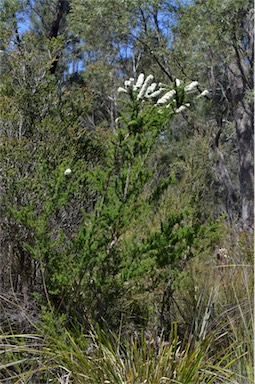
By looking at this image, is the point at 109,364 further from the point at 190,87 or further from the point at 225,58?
the point at 225,58

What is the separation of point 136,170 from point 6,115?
1184 millimetres

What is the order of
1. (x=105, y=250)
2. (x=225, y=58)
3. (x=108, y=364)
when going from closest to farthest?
(x=108, y=364) → (x=105, y=250) → (x=225, y=58)

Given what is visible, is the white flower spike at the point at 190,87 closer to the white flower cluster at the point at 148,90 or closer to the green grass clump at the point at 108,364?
the white flower cluster at the point at 148,90

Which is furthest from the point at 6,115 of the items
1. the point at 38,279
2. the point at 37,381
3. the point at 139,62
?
the point at 139,62

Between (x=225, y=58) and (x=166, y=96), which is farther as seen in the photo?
(x=225, y=58)

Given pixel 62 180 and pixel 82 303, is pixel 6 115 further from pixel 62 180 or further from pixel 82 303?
pixel 82 303

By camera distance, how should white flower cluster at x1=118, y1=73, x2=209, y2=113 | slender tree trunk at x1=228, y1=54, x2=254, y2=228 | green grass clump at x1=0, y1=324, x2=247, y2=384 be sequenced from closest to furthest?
green grass clump at x1=0, y1=324, x2=247, y2=384 → white flower cluster at x1=118, y1=73, x2=209, y2=113 → slender tree trunk at x1=228, y1=54, x2=254, y2=228

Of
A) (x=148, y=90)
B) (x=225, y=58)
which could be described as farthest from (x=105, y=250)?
(x=225, y=58)

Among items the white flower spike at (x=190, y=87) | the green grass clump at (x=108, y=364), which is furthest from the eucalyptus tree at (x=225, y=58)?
the green grass clump at (x=108, y=364)

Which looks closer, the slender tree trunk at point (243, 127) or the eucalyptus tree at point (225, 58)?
the eucalyptus tree at point (225, 58)

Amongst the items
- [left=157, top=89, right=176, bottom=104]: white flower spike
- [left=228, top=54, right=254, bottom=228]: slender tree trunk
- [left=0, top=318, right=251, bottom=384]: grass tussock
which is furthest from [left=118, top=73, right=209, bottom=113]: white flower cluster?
[left=228, top=54, right=254, bottom=228]: slender tree trunk

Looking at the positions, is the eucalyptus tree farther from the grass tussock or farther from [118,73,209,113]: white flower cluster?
the grass tussock

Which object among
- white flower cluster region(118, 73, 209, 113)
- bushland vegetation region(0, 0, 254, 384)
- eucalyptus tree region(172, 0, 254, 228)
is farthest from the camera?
eucalyptus tree region(172, 0, 254, 228)

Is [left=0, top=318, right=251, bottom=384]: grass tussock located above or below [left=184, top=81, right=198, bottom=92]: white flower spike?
below
